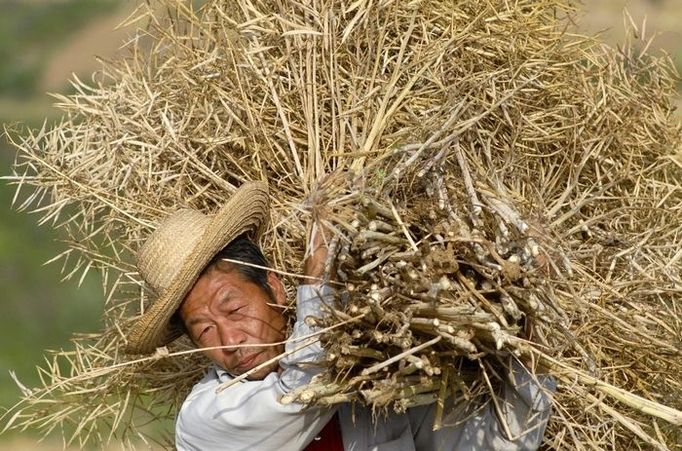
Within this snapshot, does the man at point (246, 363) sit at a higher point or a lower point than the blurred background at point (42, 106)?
higher

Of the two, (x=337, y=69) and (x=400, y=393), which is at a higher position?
(x=337, y=69)

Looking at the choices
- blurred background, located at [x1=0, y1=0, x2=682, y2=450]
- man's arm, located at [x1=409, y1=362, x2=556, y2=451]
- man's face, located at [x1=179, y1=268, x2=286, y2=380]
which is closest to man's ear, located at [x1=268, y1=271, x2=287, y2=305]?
man's face, located at [x1=179, y1=268, x2=286, y2=380]

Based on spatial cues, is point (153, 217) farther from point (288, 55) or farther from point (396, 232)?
point (396, 232)

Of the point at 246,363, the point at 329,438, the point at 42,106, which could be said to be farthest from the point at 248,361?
the point at 42,106

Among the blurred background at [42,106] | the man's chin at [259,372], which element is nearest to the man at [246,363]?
the man's chin at [259,372]

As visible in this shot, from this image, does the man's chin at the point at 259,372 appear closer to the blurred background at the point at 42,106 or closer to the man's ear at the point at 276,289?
the man's ear at the point at 276,289

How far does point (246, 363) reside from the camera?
8.85 feet

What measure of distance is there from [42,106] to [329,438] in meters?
12.0

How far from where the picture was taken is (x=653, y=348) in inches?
106

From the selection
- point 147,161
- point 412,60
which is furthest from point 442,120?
point 147,161

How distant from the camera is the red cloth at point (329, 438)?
2736 millimetres

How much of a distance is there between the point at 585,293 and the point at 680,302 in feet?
1.04

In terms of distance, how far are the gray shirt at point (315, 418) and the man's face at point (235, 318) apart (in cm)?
6

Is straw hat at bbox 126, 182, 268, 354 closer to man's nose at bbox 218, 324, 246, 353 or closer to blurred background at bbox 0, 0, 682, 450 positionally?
man's nose at bbox 218, 324, 246, 353
